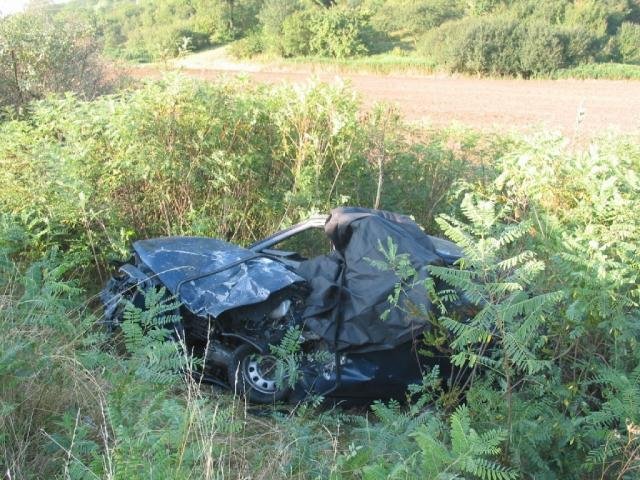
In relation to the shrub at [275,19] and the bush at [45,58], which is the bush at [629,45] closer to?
the shrub at [275,19]

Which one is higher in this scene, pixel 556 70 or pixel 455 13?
pixel 455 13

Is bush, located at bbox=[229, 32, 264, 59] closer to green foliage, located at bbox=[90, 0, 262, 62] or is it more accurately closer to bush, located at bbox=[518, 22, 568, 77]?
green foliage, located at bbox=[90, 0, 262, 62]

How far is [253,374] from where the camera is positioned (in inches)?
175

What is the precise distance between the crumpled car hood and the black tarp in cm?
31

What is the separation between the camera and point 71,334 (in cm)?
388

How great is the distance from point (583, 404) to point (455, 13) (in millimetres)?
72238

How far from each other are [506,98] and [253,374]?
3466 centimetres

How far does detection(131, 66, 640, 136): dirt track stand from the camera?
26656mm

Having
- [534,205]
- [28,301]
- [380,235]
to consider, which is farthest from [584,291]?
[28,301]

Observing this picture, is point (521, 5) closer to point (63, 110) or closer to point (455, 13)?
point (455, 13)

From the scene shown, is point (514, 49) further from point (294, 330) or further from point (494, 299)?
point (494, 299)

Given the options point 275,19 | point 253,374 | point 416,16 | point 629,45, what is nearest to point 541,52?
point 629,45

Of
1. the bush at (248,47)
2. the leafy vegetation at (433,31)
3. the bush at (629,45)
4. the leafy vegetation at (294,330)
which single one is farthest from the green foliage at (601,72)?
the leafy vegetation at (294,330)

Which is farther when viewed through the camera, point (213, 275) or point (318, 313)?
point (213, 275)
